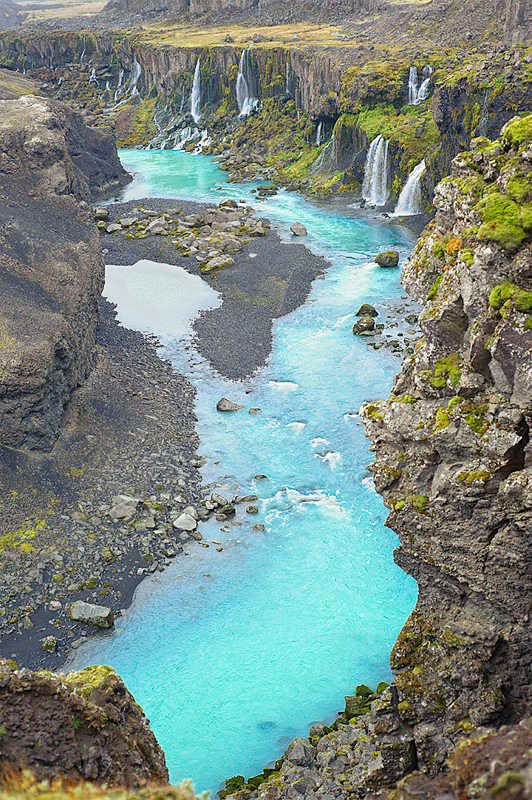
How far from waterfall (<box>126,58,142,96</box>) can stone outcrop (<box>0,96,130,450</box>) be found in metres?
104

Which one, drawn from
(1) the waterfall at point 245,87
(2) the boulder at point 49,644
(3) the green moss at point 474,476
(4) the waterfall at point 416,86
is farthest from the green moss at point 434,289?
(1) the waterfall at point 245,87

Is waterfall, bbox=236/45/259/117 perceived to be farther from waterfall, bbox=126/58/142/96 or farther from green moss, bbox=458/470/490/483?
green moss, bbox=458/470/490/483

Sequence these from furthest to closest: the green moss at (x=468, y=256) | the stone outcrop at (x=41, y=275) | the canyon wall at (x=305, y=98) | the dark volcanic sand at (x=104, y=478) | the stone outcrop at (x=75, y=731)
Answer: the canyon wall at (x=305, y=98) < the stone outcrop at (x=41, y=275) < the dark volcanic sand at (x=104, y=478) < the green moss at (x=468, y=256) < the stone outcrop at (x=75, y=731)

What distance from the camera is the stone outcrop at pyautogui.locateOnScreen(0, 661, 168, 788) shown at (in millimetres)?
10750

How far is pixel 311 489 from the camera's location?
1192 inches

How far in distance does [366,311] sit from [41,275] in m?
23.0

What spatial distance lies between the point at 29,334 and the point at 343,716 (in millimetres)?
20092

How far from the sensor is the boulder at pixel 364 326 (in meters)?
43.6

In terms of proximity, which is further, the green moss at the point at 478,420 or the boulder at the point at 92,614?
the boulder at the point at 92,614

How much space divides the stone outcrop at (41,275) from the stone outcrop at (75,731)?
55.8 feet

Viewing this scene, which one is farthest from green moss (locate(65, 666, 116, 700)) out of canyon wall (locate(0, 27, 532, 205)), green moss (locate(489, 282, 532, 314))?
canyon wall (locate(0, 27, 532, 205))

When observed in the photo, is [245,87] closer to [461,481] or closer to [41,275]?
[41,275]

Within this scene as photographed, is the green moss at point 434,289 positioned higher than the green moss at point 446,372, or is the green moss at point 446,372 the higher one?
the green moss at point 434,289

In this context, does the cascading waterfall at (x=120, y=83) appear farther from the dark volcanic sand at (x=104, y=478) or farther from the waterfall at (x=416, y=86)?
the dark volcanic sand at (x=104, y=478)
